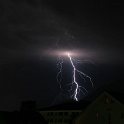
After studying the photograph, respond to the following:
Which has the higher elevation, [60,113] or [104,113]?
[60,113]

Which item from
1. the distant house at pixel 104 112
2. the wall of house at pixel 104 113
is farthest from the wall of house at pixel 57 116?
the wall of house at pixel 104 113

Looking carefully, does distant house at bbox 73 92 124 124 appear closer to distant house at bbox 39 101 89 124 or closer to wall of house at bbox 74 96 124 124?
wall of house at bbox 74 96 124 124

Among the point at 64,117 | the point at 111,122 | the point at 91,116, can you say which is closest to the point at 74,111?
the point at 64,117

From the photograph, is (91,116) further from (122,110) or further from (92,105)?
(122,110)

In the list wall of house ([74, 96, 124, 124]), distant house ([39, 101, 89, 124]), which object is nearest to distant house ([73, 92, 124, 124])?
wall of house ([74, 96, 124, 124])

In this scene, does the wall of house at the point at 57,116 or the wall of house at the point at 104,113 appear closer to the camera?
the wall of house at the point at 104,113

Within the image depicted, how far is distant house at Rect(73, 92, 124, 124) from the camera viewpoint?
157 ft

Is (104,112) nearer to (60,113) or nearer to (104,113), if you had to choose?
(104,113)

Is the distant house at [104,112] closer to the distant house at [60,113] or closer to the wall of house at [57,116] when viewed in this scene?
the distant house at [60,113]

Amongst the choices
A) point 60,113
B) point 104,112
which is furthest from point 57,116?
point 104,112

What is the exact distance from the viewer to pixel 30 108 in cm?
5350

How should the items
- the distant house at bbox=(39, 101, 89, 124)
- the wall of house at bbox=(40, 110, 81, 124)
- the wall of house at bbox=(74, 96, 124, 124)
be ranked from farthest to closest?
the wall of house at bbox=(40, 110, 81, 124) → the distant house at bbox=(39, 101, 89, 124) → the wall of house at bbox=(74, 96, 124, 124)

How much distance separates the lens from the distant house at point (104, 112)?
47.7 meters

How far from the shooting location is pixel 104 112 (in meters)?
50.6
